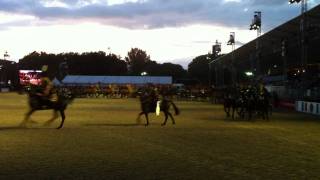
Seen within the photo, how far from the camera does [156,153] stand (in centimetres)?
1780

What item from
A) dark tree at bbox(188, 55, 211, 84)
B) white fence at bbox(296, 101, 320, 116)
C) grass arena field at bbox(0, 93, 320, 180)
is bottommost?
grass arena field at bbox(0, 93, 320, 180)

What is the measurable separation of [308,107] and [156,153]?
112ft

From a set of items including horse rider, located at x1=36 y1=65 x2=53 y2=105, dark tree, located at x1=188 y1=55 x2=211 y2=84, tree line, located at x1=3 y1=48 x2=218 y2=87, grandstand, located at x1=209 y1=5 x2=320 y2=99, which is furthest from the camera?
dark tree, located at x1=188 y1=55 x2=211 y2=84

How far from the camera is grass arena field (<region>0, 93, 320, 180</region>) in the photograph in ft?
45.3

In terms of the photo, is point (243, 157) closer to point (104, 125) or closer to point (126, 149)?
point (126, 149)

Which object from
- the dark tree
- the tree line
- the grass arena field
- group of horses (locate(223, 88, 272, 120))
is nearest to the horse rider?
the grass arena field

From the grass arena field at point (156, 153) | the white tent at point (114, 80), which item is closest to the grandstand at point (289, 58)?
the white tent at point (114, 80)

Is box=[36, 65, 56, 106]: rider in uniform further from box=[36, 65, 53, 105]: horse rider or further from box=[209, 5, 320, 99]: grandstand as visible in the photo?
box=[209, 5, 320, 99]: grandstand

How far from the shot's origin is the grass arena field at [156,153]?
1380cm

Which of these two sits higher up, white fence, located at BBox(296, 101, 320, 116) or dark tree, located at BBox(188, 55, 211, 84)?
dark tree, located at BBox(188, 55, 211, 84)

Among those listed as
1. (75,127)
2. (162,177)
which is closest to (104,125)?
(75,127)

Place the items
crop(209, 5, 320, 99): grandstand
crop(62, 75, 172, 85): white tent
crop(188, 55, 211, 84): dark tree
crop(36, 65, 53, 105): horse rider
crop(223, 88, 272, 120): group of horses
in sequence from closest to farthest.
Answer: crop(36, 65, 53, 105): horse rider
crop(223, 88, 272, 120): group of horses
crop(209, 5, 320, 99): grandstand
crop(62, 75, 172, 85): white tent
crop(188, 55, 211, 84): dark tree

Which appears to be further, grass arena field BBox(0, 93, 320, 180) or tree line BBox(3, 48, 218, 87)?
tree line BBox(3, 48, 218, 87)

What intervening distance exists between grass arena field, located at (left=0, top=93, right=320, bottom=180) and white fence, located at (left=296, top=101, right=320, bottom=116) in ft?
66.0
